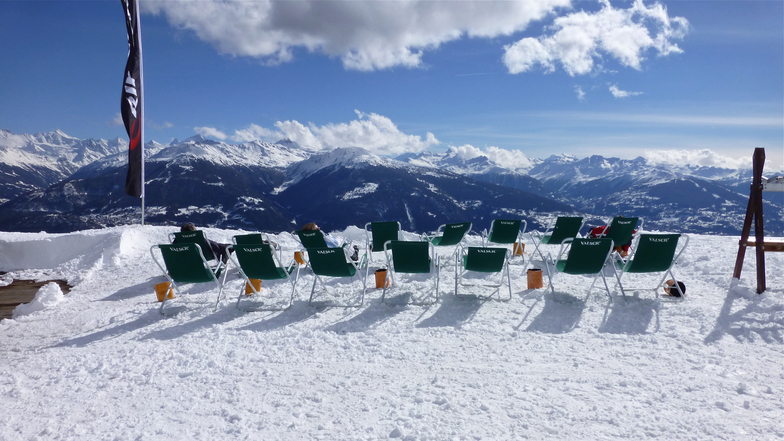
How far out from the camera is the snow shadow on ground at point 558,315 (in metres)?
4.31

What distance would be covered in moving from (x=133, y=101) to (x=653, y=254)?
10.5 metres

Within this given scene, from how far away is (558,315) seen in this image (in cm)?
467

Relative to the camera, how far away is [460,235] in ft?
24.8

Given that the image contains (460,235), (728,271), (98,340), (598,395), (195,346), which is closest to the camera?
(598,395)

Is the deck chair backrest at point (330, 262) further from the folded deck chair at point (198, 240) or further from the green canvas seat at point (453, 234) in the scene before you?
the green canvas seat at point (453, 234)

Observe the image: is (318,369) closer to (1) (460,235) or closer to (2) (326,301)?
(2) (326,301)

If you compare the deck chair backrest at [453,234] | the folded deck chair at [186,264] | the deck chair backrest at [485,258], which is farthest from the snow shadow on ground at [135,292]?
the deck chair backrest at [453,234]

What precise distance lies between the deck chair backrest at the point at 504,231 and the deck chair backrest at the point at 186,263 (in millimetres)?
4870

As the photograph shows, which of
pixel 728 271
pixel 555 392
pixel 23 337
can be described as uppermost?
pixel 728 271

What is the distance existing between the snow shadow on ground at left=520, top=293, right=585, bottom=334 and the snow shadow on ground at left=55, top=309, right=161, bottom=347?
4563mm

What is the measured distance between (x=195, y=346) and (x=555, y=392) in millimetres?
3419

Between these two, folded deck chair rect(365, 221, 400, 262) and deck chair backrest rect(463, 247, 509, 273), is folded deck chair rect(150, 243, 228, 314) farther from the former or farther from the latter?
deck chair backrest rect(463, 247, 509, 273)

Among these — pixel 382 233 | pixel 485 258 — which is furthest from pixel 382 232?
pixel 485 258

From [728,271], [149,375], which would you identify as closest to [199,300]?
[149,375]
